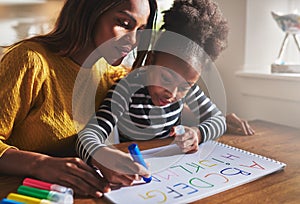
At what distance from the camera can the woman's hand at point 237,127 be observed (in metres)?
0.91

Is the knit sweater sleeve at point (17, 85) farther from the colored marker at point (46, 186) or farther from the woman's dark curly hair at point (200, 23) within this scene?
the woman's dark curly hair at point (200, 23)

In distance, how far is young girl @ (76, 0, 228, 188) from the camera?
0.72 meters

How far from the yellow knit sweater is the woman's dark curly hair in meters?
0.22

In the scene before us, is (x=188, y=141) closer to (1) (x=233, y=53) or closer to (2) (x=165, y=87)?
(2) (x=165, y=87)

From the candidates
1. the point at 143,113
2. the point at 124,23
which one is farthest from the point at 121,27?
the point at 143,113

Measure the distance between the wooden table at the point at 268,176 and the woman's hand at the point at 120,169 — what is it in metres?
0.05

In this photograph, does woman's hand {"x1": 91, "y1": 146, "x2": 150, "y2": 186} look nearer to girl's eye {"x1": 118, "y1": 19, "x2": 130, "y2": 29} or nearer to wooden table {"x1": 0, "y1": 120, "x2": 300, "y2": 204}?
wooden table {"x1": 0, "y1": 120, "x2": 300, "y2": 204}

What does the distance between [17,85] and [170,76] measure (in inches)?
11.2

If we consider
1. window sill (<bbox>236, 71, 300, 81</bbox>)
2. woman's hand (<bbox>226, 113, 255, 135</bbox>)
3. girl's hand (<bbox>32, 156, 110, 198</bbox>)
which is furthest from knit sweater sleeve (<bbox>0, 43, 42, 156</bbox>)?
window sill (<bbox>236, 71, 300, 81</bbox>)

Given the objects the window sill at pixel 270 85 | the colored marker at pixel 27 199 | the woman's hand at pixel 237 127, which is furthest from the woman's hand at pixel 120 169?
the window sill at pixel 270 85

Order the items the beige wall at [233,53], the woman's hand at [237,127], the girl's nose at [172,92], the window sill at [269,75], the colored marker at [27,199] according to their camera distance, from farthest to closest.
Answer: the beige wall at [233,53]
the window sill at [269,75]
the woman's hand at [237,127]
the girl's nose at [172,92]
the colored marker at [27,199]

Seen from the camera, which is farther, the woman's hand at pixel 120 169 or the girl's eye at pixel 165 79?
the girl's eye at pixel 165 79

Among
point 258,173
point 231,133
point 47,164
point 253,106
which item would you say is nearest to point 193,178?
point 258,173

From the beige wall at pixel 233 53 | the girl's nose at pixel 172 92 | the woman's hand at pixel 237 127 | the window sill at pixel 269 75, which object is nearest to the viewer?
the girl's nose at pixel 172 92
